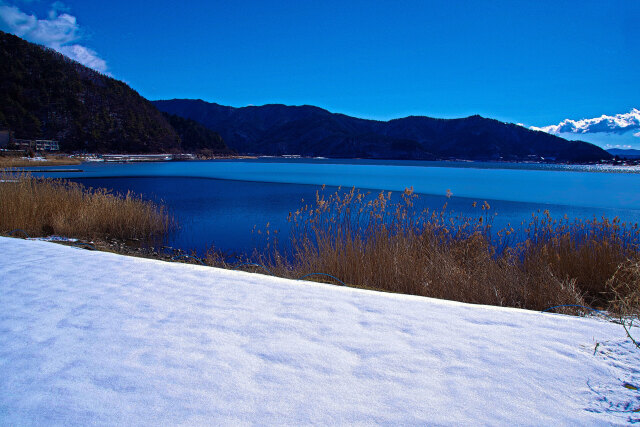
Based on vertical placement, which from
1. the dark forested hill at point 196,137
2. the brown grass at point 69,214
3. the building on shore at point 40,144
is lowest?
the brown grass at point 69,214

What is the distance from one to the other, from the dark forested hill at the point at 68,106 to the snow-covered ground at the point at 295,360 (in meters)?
65.3

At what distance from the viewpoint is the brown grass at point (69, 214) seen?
7.30 meters

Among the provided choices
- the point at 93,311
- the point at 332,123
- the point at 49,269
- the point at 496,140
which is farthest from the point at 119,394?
the point at 332,123

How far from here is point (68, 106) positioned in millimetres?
61406

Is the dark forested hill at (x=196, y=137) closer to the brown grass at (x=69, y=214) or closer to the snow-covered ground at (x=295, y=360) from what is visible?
the brown grass at (x=69, y=214)

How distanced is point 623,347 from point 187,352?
244 cm

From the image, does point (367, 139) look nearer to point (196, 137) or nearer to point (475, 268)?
point (196, 137)

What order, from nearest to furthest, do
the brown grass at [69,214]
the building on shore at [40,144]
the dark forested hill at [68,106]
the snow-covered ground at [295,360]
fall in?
the snow-covered ground at [295,360], the brown grass at [69,214], the building on shore at [40,144], the dark forested hill at [68,106]

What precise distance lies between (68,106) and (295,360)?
73.9 meters

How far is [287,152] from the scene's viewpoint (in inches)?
5335

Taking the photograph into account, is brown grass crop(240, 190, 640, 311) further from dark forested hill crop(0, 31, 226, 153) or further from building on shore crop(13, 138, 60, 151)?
dark forested hill crop(0, 31, 226, 153)

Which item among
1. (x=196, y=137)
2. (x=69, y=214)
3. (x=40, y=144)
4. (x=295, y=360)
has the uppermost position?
(x=196, y=137)

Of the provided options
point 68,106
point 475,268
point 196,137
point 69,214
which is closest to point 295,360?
point 475,268

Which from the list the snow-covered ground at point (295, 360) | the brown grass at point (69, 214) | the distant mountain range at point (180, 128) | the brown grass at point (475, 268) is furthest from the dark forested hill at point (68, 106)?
the snow-covered ground at point (295, 360)
